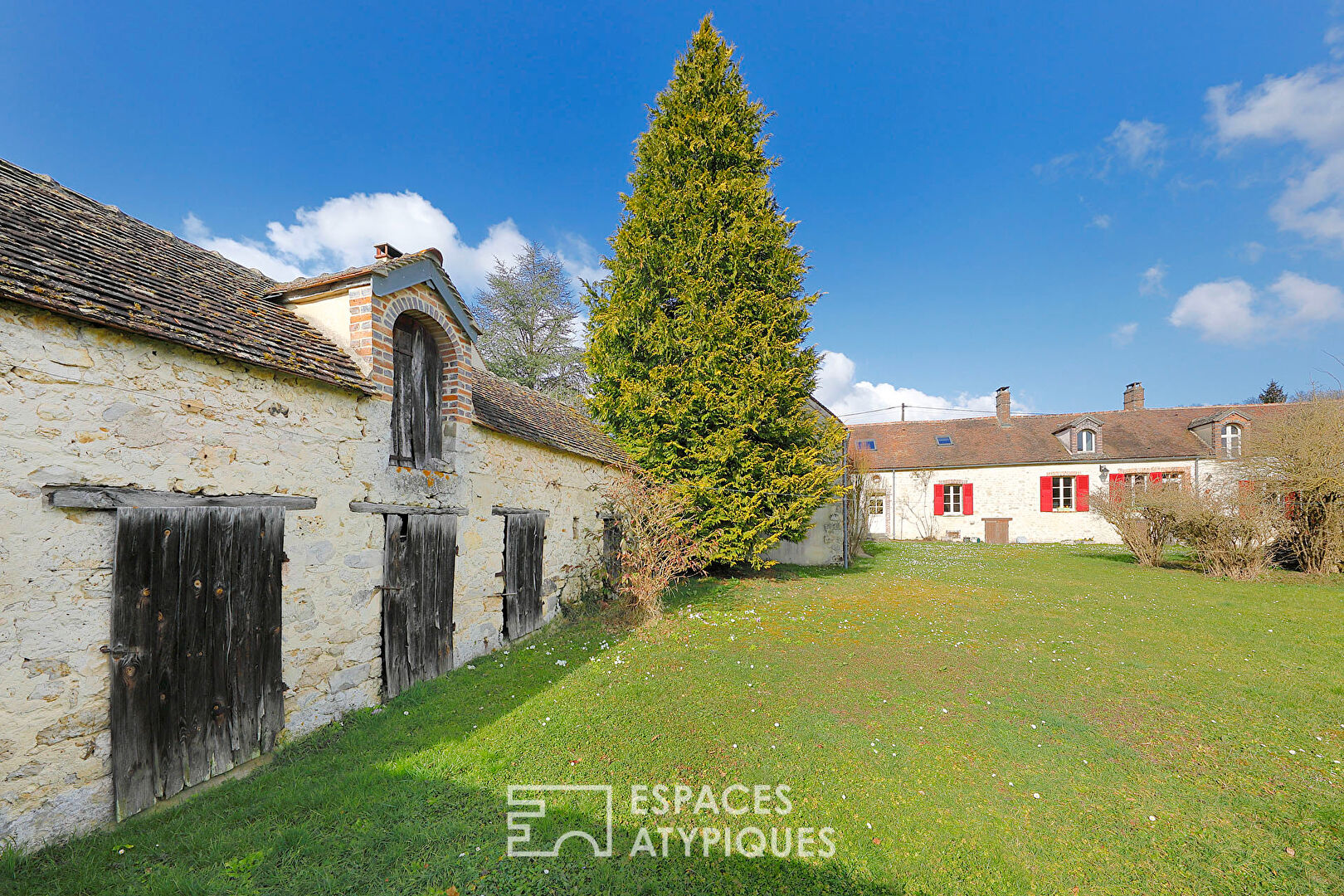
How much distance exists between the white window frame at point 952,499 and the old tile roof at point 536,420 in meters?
20.0

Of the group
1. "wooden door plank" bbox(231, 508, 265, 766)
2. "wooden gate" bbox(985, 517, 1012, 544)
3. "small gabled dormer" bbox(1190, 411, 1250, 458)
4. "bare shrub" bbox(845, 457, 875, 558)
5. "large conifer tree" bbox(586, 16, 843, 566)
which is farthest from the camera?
"wooden gate" bbox(985, 517, 1012, 544)

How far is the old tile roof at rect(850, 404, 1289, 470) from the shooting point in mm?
23391

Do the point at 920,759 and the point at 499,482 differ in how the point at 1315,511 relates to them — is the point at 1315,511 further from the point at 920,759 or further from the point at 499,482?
the point at 499,482

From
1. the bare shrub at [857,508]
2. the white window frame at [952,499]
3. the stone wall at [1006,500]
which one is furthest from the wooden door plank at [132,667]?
the white window frame at [952,499]

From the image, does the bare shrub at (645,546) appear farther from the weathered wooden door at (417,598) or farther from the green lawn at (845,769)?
the weathered wooden door at (417,598)

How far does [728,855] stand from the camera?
3.38 meters

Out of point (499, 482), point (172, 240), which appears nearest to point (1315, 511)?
point (499, 482)

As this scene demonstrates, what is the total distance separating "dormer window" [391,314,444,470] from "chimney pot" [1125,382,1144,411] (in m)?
33.4

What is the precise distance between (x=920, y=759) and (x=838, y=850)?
59.4 inches

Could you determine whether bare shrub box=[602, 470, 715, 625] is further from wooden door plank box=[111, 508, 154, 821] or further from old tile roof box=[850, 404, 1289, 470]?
old tile roof box=[850, 404, 1289, 470]

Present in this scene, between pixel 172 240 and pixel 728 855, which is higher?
pixel 172 240

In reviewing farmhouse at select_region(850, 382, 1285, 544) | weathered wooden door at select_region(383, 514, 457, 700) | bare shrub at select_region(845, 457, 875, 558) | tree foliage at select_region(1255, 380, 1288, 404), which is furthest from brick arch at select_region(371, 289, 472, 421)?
tree foliage at select_region(1255, 380, 1288, 404)

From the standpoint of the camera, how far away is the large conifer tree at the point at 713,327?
462 inches

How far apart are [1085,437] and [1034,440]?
2.02 metres
